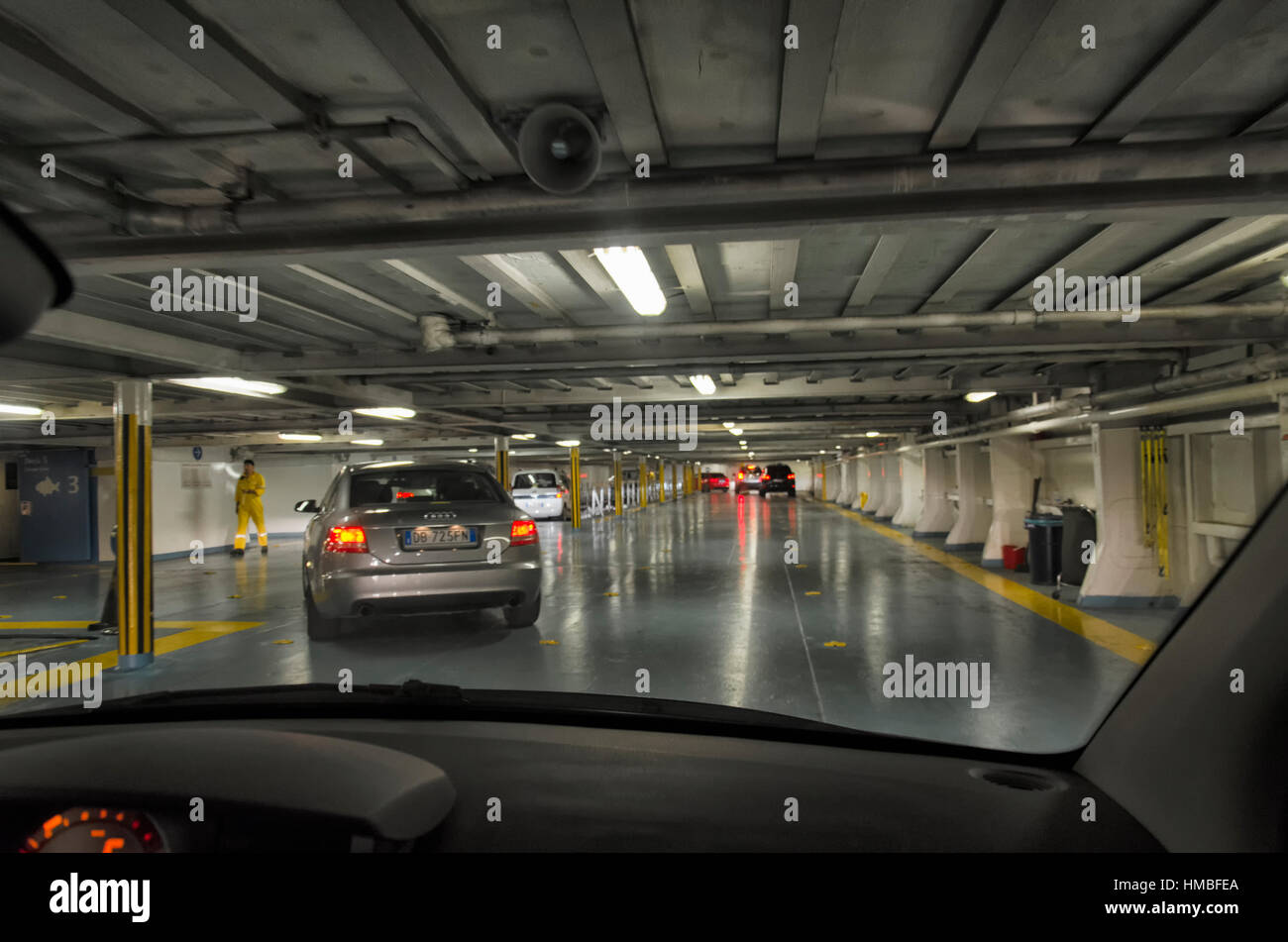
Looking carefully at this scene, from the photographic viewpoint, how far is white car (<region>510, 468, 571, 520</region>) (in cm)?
2388

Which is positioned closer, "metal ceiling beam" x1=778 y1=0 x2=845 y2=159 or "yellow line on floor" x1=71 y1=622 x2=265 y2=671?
"metal ceiling beam" x1=778 y1=0 x2=845 y2=159

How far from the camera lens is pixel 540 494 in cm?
2388

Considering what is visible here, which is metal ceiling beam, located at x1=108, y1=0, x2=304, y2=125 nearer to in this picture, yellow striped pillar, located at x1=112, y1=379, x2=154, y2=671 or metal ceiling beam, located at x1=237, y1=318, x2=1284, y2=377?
metal ceiling beam, located at x1=237, y1=318, x2=1284, y2=377

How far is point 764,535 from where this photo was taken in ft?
57.2

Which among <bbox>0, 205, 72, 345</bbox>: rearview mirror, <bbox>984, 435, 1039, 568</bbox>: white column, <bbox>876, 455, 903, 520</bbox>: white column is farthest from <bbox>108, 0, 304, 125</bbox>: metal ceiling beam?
<bbox>876, 455, 903, 520</bbox>: white column

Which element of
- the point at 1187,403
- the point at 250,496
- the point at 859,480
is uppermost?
the point at 1187,403

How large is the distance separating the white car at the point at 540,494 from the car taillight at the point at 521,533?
55.9 feet

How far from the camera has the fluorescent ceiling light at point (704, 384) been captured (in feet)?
30.4

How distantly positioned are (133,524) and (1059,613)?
915cm

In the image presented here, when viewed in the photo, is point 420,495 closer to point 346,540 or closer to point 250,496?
point 346,540

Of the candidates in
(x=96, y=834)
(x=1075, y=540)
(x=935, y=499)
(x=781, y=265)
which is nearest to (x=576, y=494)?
(x=935, y=499)

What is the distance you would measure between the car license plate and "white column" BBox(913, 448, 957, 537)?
13.8 metres

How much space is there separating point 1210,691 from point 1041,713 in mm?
3608
